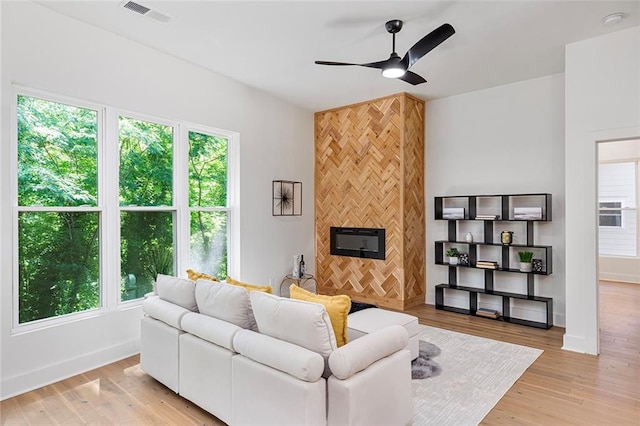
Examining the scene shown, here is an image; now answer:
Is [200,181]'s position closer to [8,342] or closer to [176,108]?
[176,108]

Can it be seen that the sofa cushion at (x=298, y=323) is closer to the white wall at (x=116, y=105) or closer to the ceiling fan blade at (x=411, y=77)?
the white wall at (x=116, y=105)

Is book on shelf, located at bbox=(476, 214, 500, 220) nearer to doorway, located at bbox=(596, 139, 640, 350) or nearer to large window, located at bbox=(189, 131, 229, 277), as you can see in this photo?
doorway, located at bbox=(596, 139, 640, 350)

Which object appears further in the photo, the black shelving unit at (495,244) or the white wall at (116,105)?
the black shelving unit at (495,244)

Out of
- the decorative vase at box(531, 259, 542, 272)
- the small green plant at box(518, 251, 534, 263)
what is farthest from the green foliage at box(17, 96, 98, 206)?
the decorative vase at box(531, 259, 542, 272)

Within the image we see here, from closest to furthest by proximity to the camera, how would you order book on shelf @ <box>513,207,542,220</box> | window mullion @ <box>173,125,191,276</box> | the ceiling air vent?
the ceiling air vent
window mullion @ <box>173,125,191,276</box>
book on shelf @ <box>513,207,542,220</box>

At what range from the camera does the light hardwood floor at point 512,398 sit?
254 centimetres

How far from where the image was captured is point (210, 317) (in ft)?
8.64

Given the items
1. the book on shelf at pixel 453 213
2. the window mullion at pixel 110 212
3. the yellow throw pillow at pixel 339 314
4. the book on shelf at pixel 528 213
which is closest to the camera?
the yellow throw pillow at pixel 339 314

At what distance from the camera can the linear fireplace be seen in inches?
217

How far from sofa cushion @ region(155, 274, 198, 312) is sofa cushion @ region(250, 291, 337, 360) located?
0.85 m

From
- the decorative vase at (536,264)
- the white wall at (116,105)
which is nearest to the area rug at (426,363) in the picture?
the decorative vase at (536,264)

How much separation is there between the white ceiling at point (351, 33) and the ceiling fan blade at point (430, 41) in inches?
14.2

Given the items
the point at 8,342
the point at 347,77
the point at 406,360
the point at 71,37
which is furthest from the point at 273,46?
the point at 8,342

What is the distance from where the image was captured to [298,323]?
2.07 m
